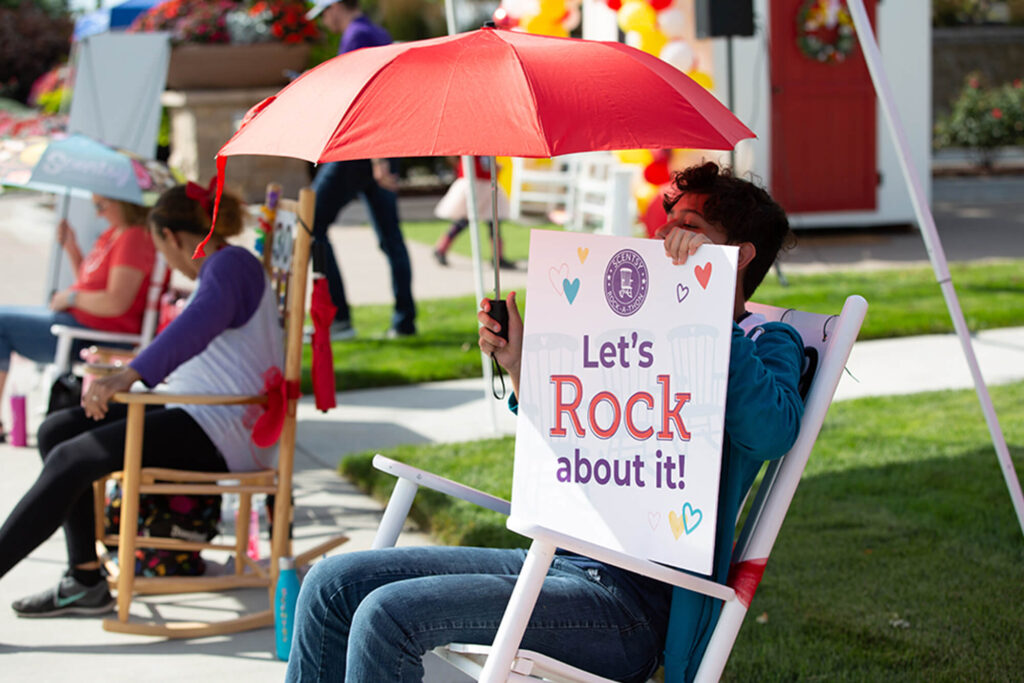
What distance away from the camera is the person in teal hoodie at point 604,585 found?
6.66 ft

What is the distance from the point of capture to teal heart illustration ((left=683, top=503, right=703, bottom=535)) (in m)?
2.00

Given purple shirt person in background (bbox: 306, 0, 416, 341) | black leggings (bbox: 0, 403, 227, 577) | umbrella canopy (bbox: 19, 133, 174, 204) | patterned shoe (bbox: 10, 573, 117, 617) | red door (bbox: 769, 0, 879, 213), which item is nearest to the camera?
black leggings (bbox: 0, 403, 227, 577)

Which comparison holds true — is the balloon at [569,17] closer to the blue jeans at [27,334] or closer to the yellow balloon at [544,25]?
the yellow balloon at [544,25]

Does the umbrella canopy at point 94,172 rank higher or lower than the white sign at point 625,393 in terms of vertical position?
higher

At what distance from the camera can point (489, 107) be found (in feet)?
6.82

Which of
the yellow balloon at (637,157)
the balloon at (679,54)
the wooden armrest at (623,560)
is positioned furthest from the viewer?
the yellow balloon at (637,157)

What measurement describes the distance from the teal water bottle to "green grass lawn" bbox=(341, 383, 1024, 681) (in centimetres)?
85

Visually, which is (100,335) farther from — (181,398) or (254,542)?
(181,398)

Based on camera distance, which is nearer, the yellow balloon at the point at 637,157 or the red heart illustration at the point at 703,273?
the red heart illustration at the point at 703,273

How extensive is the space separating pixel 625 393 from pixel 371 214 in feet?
18.3

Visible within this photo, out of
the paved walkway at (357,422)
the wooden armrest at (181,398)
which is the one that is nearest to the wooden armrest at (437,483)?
the paved walkway at (357,422)

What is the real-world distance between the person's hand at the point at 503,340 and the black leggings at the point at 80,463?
1325mm

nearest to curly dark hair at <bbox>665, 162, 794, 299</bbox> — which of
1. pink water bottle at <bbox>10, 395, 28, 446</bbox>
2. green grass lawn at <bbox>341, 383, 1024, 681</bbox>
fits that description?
green grass lawn at <bbox>341, 383, 1024, 681</bbox>

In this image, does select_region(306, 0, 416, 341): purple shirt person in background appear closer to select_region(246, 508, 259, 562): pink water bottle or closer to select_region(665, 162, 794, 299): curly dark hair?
select_region(246, 508, 259, 562): pink water bottle
